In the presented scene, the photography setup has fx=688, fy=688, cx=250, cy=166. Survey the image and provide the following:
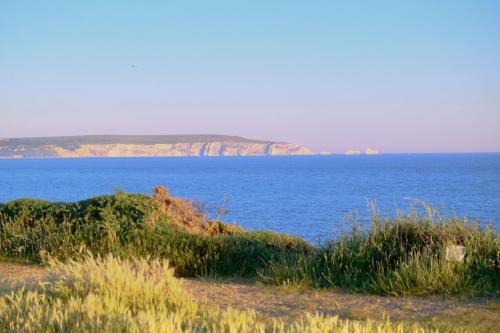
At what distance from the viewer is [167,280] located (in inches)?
282

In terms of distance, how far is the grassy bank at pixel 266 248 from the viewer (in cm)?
938

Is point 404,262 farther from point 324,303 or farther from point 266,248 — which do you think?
point 266,248

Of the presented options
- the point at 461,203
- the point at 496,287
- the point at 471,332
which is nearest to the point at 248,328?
the point at 471,332

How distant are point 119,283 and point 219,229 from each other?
376 inches

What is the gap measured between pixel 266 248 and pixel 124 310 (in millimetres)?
6221

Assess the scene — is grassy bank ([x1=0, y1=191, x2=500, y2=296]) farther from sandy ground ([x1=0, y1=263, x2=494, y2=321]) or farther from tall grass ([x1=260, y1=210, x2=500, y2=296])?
sandy ground ([x1=0, y1=263, x2=494, y2=321])

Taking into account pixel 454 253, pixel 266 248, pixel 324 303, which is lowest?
pixel 324 303

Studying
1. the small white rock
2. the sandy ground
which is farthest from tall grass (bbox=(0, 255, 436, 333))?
the small white rock

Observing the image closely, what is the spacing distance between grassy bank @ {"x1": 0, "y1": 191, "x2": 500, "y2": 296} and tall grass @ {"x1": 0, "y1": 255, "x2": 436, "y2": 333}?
2026mm

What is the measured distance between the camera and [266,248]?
39.5 ft

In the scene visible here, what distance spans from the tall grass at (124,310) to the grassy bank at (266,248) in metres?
2.03

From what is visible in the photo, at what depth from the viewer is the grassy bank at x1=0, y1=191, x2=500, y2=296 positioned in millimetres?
9383

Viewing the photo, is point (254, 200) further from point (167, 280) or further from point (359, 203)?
point (167, 280)

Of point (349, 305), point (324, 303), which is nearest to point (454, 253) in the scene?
point (349, 305)
